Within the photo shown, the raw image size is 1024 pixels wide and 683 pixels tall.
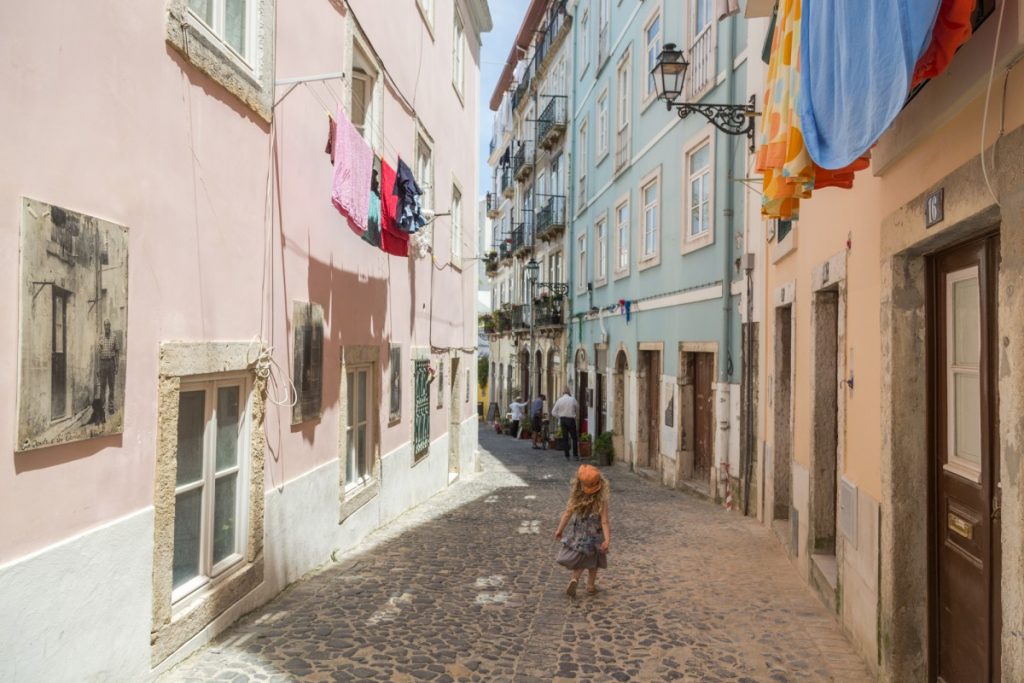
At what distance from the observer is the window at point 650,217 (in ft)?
49.3

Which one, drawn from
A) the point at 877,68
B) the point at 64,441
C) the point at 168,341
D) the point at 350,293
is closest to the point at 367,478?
the point at 350,293

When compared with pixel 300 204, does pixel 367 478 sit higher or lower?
lower

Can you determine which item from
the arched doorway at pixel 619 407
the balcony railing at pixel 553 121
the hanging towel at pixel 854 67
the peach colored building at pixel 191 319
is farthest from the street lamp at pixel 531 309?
the hanging towel at pixel 854 67

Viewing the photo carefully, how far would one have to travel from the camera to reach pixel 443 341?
540 inches

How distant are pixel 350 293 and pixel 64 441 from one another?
4.68m

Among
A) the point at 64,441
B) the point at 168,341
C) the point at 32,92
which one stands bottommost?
the point at 64,441

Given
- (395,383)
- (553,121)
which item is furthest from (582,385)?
(395,383)

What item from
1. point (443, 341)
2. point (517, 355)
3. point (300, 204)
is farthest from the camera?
point (517, 355)

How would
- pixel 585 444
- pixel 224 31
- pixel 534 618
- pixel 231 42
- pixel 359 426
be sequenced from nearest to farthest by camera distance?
1. pixel 224 31
2. pixel 231 42
3. pixel 534 618
4. pixel 359 426
5. pixel 585 444

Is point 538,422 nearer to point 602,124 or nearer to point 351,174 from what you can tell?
point 602,124

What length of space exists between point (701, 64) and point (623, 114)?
4967 mm

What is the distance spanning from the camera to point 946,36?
316cm

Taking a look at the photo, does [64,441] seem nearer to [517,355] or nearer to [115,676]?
[115,676]

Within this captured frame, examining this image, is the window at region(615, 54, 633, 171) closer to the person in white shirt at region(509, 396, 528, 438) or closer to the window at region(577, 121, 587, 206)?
the window at region(577, 121, 587, 206)
